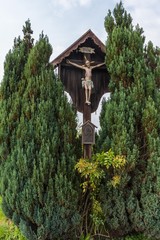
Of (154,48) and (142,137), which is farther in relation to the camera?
(154,48)

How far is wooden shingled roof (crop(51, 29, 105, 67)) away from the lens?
5812 mm

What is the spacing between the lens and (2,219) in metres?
6.81

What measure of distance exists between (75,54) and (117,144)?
83.8 inches

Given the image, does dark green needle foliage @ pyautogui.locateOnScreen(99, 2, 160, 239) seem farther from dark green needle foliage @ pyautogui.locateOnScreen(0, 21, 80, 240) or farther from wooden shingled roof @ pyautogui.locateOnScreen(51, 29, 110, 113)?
dark green needle foliage @ pyautogui.locateOnScreen(0, 21, 80, 240)

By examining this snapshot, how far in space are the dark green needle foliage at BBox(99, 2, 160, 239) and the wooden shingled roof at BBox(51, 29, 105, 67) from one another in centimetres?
36

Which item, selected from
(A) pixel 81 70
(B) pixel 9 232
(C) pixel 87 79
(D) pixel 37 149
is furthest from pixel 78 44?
(B) pixel 9 232

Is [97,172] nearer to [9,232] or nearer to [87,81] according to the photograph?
[87,81]

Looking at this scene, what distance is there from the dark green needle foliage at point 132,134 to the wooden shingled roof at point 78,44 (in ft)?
1.18

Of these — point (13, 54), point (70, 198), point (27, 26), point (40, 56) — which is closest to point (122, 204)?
point (70, 198)

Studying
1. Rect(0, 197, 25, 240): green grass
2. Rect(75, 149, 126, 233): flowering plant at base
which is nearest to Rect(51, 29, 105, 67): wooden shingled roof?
Rect(75, 149, 126, 233): flowering plant at base

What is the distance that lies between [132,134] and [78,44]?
207 centimetres

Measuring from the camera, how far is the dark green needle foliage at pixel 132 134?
16.3 feet

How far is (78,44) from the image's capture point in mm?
5891

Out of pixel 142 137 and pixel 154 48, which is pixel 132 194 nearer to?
pixel 142 137
